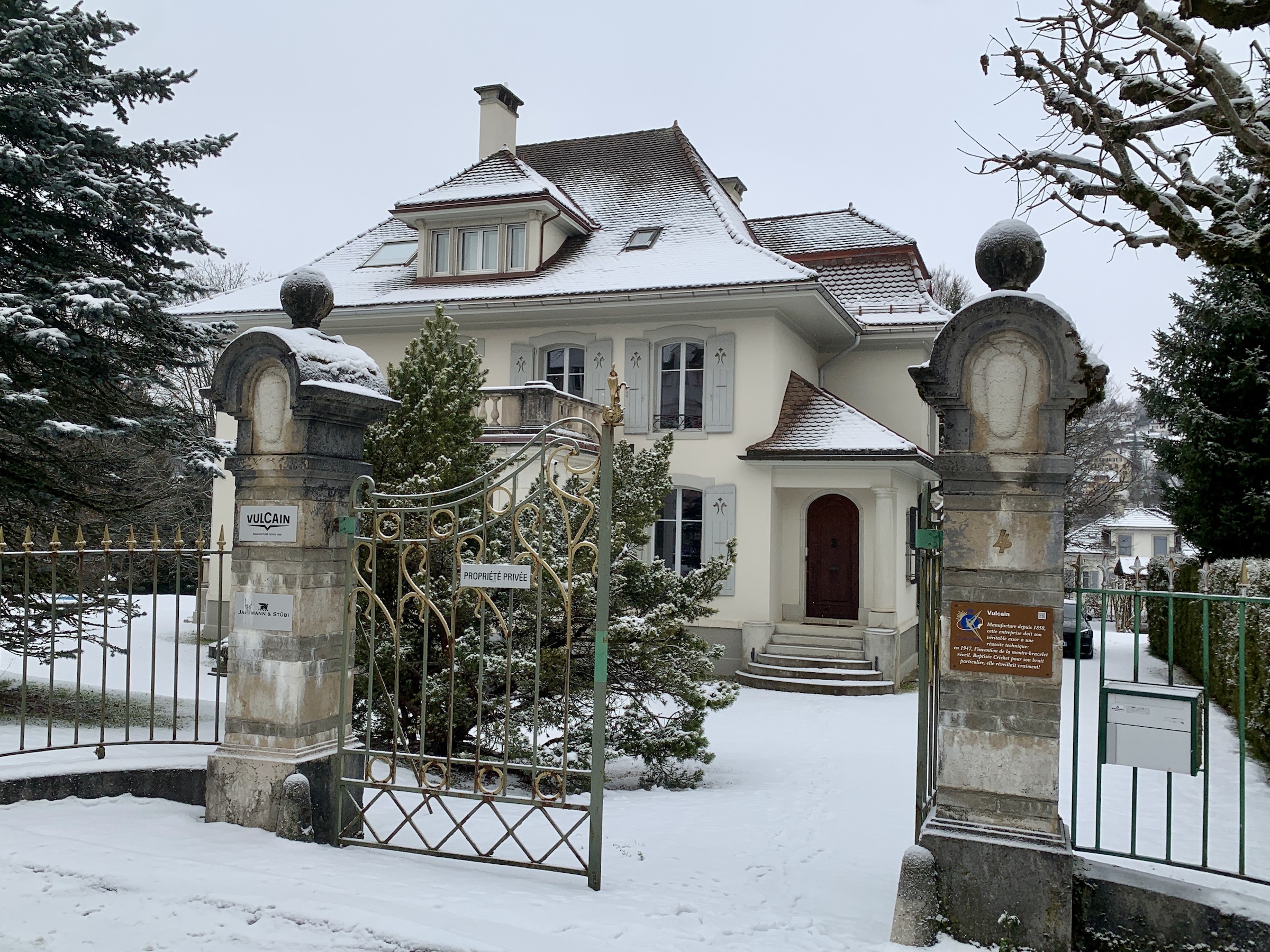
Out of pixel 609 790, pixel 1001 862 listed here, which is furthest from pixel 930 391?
pixel 609 790

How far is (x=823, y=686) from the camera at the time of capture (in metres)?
14.2

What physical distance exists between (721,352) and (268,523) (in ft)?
37.4

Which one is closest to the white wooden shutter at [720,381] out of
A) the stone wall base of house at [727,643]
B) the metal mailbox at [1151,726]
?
the stone wall base of house at [727,643]

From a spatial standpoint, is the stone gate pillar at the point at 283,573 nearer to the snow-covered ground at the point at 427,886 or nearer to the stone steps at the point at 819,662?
the snow-covered ground at the point at 427,886

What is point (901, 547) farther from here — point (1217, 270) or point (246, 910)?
point (246, 910)

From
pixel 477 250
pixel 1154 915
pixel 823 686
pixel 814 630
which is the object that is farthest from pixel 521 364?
pixel 1154 915

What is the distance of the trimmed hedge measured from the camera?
7.92m

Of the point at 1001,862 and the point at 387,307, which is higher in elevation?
the point at 387,307

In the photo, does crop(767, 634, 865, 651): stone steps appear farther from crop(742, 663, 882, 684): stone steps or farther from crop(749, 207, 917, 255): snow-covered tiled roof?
crop(749, 207, 917, 255): snow-covered tiled roof

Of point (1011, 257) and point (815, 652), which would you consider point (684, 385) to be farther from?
point (1011, 257)

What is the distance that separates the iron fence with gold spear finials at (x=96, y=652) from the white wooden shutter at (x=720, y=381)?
26.0 feet

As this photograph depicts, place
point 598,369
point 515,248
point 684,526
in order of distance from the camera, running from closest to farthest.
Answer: point 684,526
point 598,369
point 515,248

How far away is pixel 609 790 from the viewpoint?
8.31 metres

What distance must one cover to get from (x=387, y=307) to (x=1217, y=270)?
43.9 feet
